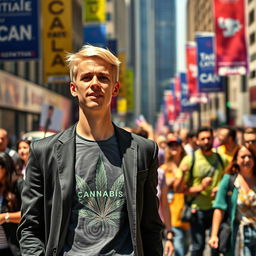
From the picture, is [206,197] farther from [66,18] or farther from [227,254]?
[66,18]

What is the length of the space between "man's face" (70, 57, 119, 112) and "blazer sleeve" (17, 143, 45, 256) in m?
0.35

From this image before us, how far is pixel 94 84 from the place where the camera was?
317cm

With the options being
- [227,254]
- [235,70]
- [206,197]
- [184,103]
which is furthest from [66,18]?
[184,103]

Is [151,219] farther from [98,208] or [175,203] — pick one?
[175,203]

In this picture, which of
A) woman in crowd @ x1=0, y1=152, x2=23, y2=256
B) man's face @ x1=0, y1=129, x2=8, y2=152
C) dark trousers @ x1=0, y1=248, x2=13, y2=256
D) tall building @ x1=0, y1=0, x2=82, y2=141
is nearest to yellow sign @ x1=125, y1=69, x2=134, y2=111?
tall building @ x1=0, y1=0, x2=82, y2=141

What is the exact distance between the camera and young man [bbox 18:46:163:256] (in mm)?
3135

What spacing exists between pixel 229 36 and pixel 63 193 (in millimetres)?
15180

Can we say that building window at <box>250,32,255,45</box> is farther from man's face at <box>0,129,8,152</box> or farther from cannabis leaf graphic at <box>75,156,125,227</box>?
cannabis leaf graphic at <box>75,156,125,227</box>

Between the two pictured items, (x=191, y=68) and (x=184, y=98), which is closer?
(x=191, y=68)

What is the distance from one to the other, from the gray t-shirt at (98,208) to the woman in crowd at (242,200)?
3087mm

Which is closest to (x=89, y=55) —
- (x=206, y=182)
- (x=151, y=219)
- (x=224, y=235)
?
(x=151, y=219)

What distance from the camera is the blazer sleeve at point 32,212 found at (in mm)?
3227

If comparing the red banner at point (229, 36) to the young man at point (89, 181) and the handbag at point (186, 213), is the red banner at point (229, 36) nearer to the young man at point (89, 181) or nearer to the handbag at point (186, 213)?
the handbag at point (186, 213)

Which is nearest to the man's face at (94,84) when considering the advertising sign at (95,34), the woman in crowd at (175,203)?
the woman in crowd at (175,203)
